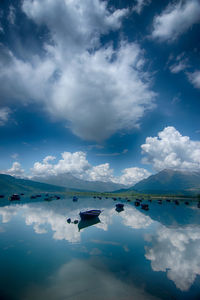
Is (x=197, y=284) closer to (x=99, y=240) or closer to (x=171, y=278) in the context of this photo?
(x=171, y=278)

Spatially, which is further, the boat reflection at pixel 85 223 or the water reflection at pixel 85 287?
the boat reflection at pixel 85 223

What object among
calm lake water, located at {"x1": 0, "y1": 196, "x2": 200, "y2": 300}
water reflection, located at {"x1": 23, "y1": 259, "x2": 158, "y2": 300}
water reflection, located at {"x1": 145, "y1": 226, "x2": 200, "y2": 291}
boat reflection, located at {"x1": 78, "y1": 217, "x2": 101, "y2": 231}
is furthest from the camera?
boat reflection, located at {"x1": 78, "y1": 217, "x2": 101, "y2": 231}

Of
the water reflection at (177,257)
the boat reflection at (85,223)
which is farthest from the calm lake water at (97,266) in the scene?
the boat reflection at (85,223)

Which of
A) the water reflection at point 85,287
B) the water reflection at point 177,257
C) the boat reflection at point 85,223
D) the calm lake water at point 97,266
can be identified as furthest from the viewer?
the boat reflection at point 85,223

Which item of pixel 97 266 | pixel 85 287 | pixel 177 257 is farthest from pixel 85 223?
pixel 85 287

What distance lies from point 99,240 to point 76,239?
414 cm

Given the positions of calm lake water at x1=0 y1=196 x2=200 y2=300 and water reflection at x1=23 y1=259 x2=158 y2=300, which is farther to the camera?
calm lake water at x1=0 y1=196 x2=200 y2=300

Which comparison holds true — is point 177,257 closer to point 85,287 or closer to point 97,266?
point 97,266

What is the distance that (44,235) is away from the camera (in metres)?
27.8

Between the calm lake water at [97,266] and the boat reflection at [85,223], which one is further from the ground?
the boat reflection at [85,223]

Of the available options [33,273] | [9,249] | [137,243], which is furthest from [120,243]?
[9,249]

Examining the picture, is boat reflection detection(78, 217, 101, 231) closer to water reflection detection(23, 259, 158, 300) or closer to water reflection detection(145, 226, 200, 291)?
water reflection detection(145, 226, 200, 291)

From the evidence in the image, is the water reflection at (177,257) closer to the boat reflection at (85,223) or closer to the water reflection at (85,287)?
the water reflection at (85,287)

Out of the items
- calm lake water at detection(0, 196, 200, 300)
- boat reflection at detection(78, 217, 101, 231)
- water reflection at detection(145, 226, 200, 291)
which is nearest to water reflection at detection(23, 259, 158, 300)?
calm lake water at detection(0, 196, 200, 300)
